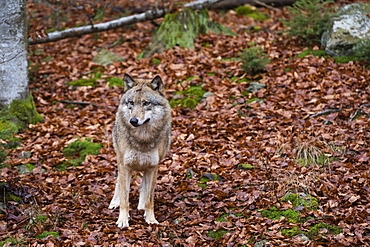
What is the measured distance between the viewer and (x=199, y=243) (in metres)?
5.65

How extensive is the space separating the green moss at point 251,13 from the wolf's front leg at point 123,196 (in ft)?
39.0

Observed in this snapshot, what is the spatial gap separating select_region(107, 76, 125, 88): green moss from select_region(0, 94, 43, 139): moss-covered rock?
8.20 feet

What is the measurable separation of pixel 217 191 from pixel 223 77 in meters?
5.19

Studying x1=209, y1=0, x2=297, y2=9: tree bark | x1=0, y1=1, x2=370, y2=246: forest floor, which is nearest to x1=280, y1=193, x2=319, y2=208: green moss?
x1=0, y1=1, x2=370, y2=246: forest floor

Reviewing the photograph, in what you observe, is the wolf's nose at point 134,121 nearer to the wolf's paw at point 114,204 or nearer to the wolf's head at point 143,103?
the wolf's head at point 143,103

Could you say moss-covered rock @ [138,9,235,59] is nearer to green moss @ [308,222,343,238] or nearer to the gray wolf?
the gray wolf

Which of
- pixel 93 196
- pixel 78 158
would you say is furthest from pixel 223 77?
pixel 93 196

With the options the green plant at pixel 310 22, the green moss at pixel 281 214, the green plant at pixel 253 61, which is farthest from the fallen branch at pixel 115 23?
the green moss at pixel 281 214

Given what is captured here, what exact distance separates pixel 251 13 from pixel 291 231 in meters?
13.0

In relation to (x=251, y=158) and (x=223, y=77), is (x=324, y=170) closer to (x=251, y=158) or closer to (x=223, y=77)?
(x=251, y=158)

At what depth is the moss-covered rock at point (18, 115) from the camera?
9.66 meters

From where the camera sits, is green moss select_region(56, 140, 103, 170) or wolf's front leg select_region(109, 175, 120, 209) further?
green moss select_region(56, 140, 103, 170)

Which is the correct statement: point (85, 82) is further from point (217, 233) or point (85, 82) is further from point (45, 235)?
point (217, 233)

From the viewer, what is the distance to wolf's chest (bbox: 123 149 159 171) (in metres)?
6.33
